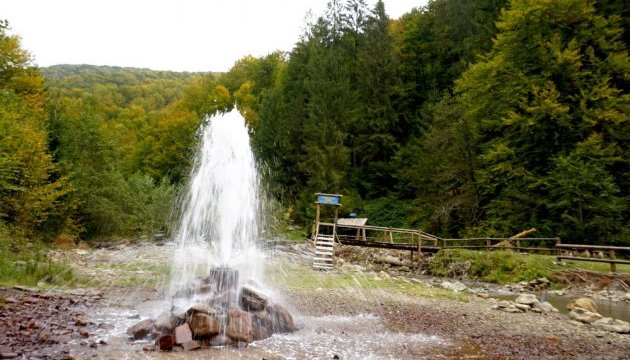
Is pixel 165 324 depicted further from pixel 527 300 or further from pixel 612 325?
pixel 527 300

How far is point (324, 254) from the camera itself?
2427 centimetres

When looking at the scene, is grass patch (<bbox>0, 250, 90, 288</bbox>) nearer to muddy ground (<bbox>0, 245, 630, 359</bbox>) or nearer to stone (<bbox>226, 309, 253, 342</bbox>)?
muddy ground (<bbox>0, 245, 630, 359</bbox>)

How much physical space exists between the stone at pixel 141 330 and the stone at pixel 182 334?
2.60ft

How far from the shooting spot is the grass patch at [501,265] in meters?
20.2

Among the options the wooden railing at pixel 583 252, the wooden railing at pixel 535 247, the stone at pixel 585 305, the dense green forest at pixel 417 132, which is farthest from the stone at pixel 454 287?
the dense green forest at pixel 417 132

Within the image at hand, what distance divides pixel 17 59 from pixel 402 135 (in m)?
33.6

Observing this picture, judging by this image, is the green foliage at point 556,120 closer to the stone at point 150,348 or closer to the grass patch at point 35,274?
the stone at point 150,348

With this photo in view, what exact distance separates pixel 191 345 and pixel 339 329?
12.6ft

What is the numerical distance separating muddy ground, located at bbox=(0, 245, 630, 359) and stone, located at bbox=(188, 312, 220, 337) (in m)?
0.54

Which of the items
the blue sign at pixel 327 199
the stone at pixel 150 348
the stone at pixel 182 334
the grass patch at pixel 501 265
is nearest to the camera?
the stone at pixel 150 348

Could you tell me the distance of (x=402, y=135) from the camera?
4556cm

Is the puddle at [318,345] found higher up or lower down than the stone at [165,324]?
lower down

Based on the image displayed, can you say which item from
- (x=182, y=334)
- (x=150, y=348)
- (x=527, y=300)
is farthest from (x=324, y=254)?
(x=150, y=348)

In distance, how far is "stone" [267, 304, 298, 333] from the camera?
10.3 m
